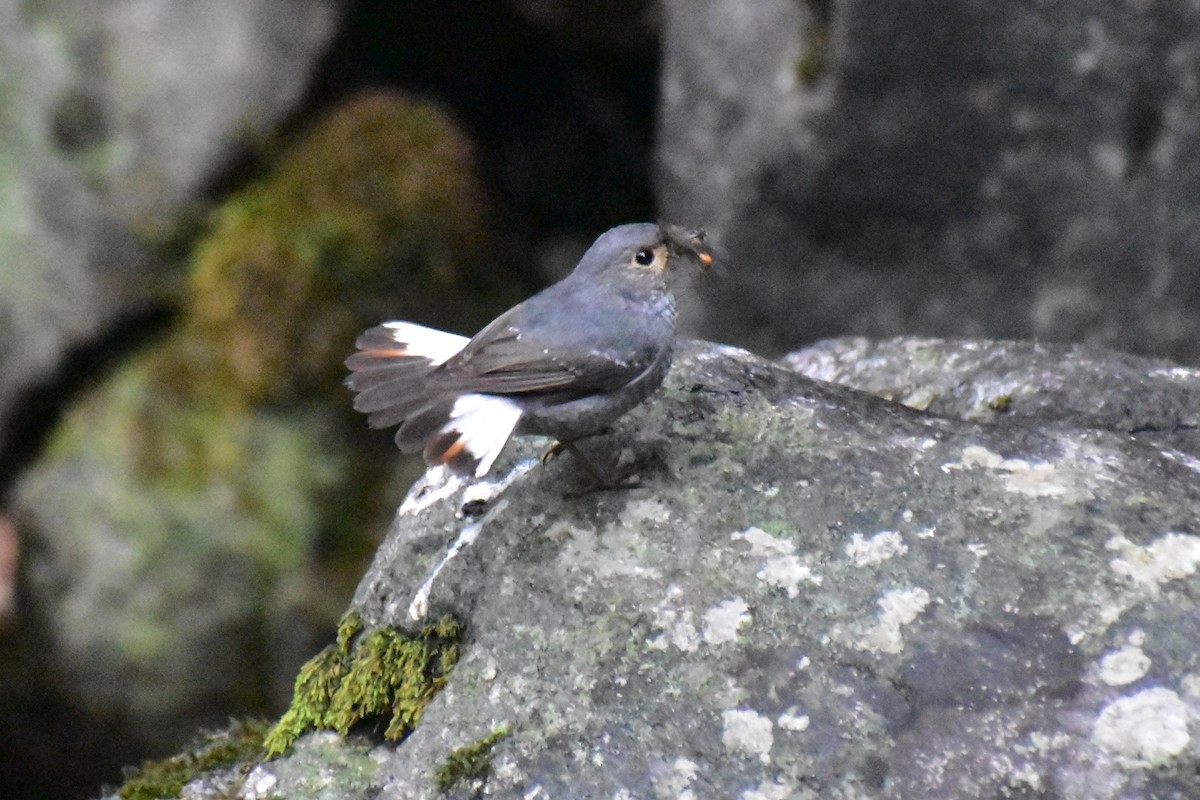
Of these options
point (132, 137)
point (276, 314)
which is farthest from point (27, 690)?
point (132, 137)

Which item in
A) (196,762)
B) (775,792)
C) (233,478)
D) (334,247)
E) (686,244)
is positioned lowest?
(233,478)

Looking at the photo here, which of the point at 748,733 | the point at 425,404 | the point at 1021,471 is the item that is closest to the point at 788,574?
the point at 748,733

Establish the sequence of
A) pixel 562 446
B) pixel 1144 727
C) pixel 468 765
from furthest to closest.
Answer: pixel 562 446 < pixel 468 765 < pixel 1144 727

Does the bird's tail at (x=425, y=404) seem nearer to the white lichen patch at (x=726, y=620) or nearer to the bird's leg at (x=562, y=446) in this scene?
the bird's leg at (x=562, y=446)

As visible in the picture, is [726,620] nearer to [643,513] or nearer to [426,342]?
[643,513]

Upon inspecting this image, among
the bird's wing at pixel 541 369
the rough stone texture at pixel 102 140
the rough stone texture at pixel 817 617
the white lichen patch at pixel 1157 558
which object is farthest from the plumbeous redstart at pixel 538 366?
the rough stone texture at pixel 102 140

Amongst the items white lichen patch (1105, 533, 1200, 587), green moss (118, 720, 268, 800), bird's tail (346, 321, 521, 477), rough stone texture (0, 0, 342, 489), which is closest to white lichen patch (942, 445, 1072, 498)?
white lichen patch (1105, 533, 1200, 587)

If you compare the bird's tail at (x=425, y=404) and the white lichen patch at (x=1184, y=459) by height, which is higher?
the bird's tail at (x=425, y=404)
